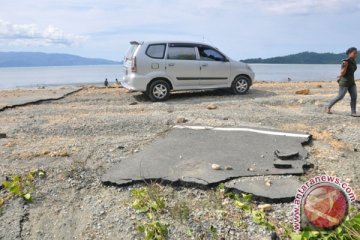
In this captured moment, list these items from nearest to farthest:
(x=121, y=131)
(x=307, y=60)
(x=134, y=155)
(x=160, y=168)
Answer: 1. (x=160, y=168)
2. (x=134, y=155)
3. (x=121, y=131)
4. (x=307, y=60)

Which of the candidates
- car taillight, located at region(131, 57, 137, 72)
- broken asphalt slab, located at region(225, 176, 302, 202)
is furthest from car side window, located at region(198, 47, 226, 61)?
broken asphalt slab, located at region(225, 176, 302, 202)

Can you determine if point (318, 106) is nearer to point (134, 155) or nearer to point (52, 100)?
point (134, 155)

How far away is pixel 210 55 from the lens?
13258 millimetres

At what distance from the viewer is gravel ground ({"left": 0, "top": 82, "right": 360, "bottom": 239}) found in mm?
4453

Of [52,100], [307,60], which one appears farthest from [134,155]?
[307,60]

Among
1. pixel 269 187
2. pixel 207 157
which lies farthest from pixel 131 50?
pixel 269 187

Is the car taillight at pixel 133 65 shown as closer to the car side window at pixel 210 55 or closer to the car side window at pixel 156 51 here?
the car side window at pixel 156 51

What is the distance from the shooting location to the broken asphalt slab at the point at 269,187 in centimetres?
481

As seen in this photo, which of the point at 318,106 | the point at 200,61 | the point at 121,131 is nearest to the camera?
the point at 121,131

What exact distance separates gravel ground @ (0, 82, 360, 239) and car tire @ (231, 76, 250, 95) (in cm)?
146

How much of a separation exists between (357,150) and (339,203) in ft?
9.90

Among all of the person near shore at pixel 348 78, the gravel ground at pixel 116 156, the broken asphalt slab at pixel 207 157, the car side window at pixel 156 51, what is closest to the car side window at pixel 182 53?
the car side window at pixel 156 51

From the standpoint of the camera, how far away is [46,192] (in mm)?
5266

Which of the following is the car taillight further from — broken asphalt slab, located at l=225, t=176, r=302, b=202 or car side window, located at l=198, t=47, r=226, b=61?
broken asphalt slab, located at l=225, t=176, r=302, b=202
